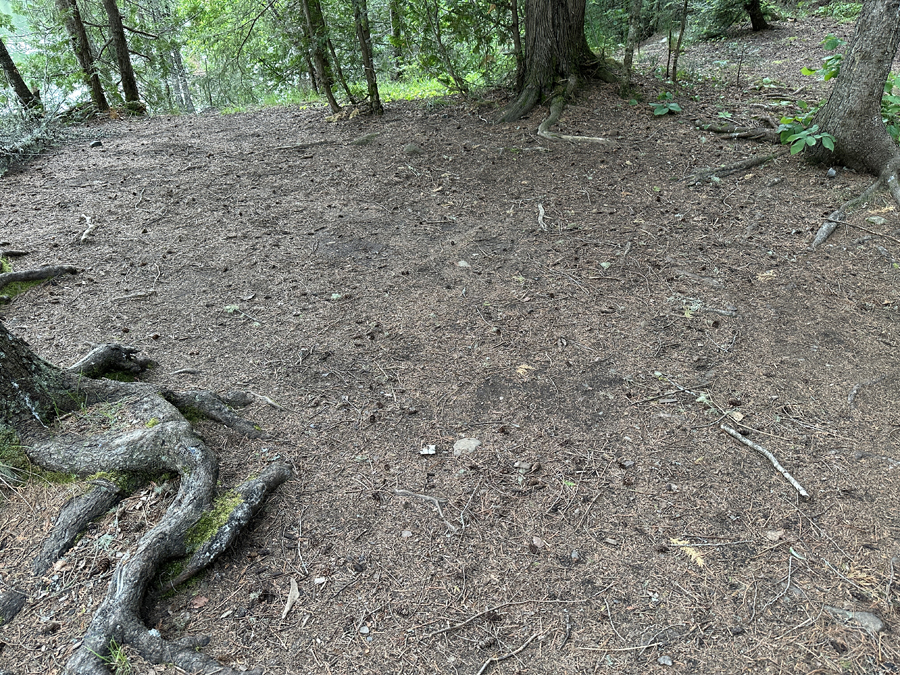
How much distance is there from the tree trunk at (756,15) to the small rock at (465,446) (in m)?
14.5

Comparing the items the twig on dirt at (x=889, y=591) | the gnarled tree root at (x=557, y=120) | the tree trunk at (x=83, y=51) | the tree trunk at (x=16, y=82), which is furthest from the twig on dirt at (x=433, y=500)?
the tree trunk at (x=83, y=51)

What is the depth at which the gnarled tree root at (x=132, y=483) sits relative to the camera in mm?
2215

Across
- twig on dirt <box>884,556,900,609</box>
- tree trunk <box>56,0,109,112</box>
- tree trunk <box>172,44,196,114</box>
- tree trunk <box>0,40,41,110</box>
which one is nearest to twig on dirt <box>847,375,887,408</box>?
twig on dirt <box>884,556,900,609</box>

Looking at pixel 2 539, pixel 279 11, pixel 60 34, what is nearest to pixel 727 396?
pixel 2 539

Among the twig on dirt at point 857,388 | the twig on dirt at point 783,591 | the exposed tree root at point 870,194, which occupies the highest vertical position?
the exposed tree root at point 870,194

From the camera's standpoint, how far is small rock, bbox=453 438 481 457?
3273mm

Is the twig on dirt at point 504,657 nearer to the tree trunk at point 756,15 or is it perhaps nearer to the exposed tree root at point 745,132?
the exposed tree root at point 745,132

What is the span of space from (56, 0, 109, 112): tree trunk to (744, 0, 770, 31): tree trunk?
15.6 metres

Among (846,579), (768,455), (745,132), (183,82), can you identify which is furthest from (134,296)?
(183,82)

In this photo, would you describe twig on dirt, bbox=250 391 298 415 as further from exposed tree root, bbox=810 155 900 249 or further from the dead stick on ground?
exposed tree root, bbox=810 155 900 249

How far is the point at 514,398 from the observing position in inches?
145

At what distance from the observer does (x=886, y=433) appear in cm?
313

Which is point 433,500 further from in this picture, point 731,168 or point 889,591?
point 731,168

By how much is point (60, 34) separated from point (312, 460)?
1536 centimetres
